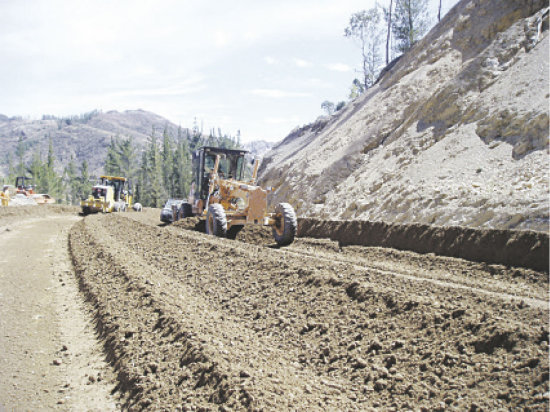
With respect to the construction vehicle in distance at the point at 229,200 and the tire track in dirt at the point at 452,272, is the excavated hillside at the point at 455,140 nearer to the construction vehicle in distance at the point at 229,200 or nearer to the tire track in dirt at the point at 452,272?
the tire track in dirt at the point at 452,272

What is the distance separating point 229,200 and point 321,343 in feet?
32.5

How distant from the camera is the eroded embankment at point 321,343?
3492 mm

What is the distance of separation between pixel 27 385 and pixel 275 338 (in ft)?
8.77

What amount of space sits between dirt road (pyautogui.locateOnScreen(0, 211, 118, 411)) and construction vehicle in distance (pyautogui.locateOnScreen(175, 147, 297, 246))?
464 cm

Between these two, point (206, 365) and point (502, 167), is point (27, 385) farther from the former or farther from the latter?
point (502, 167)

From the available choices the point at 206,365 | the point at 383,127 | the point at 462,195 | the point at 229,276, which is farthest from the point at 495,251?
the point at 383,127

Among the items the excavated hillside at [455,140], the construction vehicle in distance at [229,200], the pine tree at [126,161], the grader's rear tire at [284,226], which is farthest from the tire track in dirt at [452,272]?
the pine tree at [126,161]

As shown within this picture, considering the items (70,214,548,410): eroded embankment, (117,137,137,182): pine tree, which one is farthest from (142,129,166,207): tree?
(70,214,548,410): eroded embankment

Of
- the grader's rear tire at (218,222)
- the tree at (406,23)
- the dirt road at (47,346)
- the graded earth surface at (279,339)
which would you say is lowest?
the dirt road at (47,346)

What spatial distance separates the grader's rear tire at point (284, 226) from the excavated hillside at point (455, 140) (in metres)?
3.20

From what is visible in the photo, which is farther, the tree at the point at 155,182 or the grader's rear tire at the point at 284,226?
the tree at the point at 155,182

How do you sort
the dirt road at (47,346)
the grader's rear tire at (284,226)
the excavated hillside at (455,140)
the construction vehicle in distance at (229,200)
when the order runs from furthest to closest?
1. the construction vehicle in distance at (229,200)
2. the grader's rear tire at (284,226)
3. the excavated hillside at (455,140)
4. the dirt road at (47,346)

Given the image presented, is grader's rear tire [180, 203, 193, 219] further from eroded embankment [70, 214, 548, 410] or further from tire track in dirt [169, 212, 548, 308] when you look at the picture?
eroded embankment [70, 214, 548, 410]

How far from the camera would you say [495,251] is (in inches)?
323
